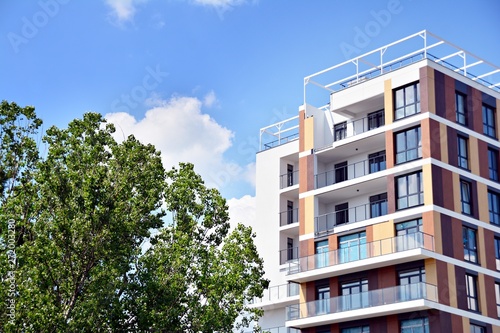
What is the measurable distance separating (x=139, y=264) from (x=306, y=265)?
13927 millimetres

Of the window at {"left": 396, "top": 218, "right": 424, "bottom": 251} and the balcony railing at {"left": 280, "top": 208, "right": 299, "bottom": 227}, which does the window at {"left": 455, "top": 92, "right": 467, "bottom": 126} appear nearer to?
the window at {"left": 396, "top": 218, "right": 424, "bottom": 251}

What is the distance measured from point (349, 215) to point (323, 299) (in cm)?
572

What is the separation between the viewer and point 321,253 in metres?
52.6

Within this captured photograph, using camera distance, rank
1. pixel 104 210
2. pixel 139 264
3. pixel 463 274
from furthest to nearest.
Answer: pixel 463 274
pixel 139 264
pixel 104 210

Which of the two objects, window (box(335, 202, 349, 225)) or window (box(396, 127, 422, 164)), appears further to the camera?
window (box(335, 202, 349, 225))

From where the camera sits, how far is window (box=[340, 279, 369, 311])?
49031 millimetres

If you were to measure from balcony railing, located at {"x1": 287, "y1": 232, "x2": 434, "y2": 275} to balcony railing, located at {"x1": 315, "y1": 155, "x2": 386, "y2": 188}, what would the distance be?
468 centimetres

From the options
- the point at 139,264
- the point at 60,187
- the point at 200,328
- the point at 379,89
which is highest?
the point at 379,89

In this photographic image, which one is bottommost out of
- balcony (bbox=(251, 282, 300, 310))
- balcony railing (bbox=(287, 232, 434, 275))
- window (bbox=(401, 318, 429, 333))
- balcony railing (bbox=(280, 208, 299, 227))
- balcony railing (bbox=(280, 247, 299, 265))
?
window (bbox=(401, 318, 429, 333))

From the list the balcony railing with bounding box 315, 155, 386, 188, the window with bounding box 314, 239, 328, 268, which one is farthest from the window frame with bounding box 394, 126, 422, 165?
the window with bounding box 314, 239, 328, 268

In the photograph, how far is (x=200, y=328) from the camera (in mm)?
41125

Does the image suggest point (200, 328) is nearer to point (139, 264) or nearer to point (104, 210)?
point (139, 264)

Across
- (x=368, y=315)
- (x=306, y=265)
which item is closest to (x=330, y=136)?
(x=306, y=265)

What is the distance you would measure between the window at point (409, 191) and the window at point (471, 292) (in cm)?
505
